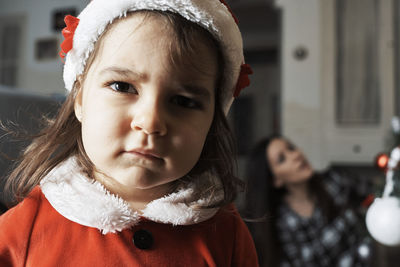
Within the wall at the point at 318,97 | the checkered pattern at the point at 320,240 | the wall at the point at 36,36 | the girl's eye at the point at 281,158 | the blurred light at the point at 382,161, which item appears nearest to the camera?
the blurred light at the point at 382,161

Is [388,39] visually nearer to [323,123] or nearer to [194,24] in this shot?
[323,123]

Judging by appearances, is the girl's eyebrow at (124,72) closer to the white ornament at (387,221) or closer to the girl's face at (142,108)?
the girl's face at (142,108)

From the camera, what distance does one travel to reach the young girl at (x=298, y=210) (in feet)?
5.46

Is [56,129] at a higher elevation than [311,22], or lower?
higher

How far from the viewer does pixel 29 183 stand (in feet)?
1.62

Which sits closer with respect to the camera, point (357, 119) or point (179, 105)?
point (179, 105)

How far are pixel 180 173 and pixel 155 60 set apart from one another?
14cm

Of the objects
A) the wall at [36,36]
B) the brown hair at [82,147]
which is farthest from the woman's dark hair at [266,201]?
the wall at [36,36]

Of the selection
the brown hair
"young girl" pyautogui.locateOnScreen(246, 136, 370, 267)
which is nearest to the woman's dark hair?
"young girl" pyautogui.locateOnScreen(246, 136, 370, 267)

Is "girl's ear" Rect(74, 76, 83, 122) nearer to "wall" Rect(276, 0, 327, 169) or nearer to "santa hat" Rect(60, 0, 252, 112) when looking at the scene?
"santa hat" Rect(60, 0, 252, 112)

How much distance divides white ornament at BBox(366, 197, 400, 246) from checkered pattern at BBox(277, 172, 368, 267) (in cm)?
73

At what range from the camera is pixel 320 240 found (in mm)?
1685

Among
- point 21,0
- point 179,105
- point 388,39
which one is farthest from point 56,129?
point 21,0

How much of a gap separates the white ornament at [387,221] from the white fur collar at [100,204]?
2.01 ft
